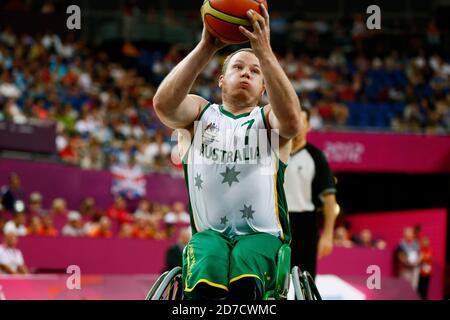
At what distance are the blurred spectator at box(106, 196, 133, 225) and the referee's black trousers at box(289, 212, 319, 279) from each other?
8.24 m

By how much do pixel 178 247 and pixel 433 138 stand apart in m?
9.22

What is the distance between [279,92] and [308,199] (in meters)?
3.08

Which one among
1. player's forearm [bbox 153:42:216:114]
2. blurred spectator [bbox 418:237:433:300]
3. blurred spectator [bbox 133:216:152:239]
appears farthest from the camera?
blurred spectator [bbox 418:237:433:300]

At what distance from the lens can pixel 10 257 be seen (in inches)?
440

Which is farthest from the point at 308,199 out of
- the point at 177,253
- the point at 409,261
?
the point at 409,261

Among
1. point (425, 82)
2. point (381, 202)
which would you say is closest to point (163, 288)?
point (381, 202)

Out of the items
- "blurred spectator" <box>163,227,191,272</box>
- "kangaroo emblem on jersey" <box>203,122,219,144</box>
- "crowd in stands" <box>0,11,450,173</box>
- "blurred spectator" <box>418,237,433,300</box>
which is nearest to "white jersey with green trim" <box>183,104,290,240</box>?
"kangaroo emblem on jersey" <box>203,122,219,144</box>

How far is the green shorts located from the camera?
4.14 meters

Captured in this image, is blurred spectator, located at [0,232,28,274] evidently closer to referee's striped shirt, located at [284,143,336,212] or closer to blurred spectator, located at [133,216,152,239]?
blurred spectator, located at [133,216,152,239]

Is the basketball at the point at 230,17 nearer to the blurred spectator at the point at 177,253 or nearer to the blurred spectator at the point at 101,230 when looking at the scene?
the blurred spectator at the point at 177,253

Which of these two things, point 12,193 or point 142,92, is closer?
point 12,193

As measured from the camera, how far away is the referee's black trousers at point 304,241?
6.84 m

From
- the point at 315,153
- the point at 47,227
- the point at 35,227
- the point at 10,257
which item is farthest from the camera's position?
the point at 47,227

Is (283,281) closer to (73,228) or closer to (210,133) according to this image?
(210,133)
